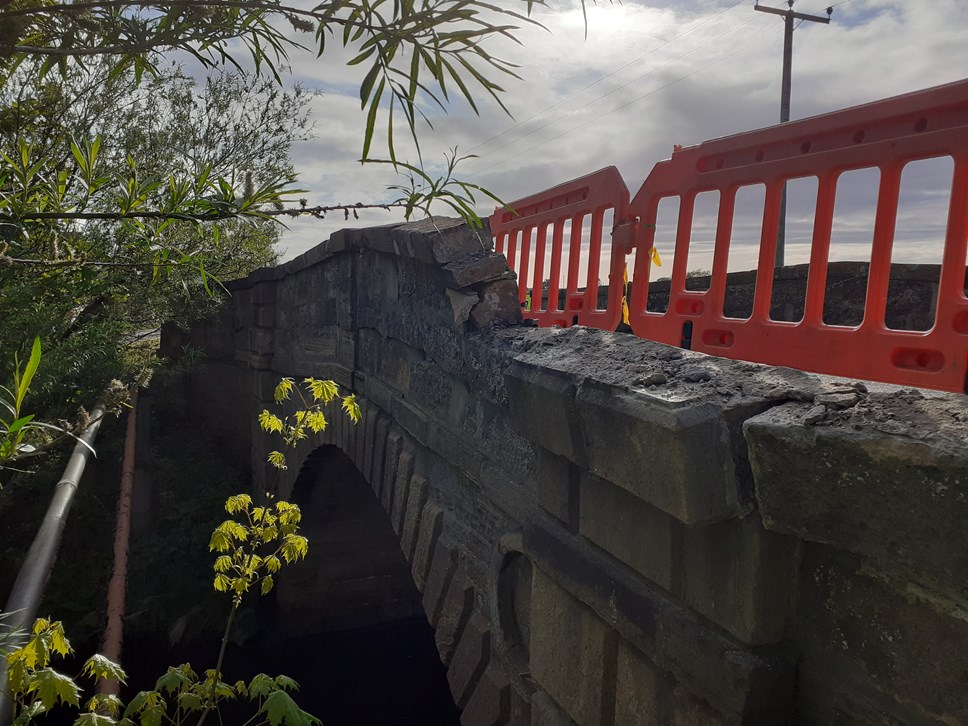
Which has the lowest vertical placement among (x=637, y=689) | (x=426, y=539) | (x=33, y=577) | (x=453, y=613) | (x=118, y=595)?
Answer: (x=118, y=595)

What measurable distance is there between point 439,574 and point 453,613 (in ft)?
0.89

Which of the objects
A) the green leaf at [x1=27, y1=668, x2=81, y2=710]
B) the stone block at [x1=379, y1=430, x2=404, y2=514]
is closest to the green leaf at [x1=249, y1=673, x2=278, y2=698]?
the green leaf at [x1=27, y1=668, x2=81, y2=710]

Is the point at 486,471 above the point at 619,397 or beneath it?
beneath

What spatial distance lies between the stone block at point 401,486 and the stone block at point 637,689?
7.77 ft

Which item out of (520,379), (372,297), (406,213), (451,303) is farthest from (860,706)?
(372,297)

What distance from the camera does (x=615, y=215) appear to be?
3523mm

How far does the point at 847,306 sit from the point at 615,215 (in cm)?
294

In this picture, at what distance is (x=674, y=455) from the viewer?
1.45 m

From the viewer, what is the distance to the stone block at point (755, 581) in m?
1.38

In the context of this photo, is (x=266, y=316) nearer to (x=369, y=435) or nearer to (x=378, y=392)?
(x=369, y=435)

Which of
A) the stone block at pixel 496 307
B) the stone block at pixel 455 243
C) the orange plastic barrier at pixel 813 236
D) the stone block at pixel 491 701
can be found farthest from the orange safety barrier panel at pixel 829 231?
the stone block at pixel 491 701

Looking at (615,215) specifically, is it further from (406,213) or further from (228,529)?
(228,529)

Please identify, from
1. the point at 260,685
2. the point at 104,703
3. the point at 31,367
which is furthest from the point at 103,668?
the point at 31,367

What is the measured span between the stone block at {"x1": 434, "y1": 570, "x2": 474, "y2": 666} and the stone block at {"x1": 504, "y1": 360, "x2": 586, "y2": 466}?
1203mm
